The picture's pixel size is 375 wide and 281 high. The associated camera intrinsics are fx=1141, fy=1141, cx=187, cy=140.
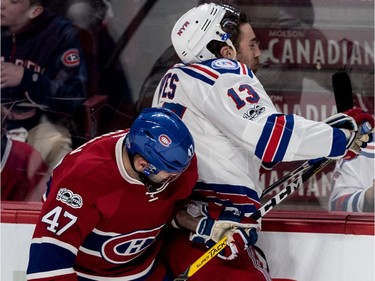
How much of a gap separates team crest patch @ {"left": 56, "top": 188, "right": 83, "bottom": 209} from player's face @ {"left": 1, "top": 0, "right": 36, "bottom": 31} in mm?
1094

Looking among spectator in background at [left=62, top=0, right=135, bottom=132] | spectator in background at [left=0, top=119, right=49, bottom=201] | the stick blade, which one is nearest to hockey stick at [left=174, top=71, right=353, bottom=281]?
the stick blade

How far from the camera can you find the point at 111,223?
2811 mm

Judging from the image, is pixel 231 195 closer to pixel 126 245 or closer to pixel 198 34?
pixel 126 245

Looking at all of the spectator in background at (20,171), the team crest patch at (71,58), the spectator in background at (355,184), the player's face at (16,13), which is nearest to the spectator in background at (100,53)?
the team crest patch at (71,58)

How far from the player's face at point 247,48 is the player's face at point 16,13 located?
2.88 feet

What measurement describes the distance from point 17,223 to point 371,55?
124 cm

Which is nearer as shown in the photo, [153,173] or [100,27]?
[153,173]

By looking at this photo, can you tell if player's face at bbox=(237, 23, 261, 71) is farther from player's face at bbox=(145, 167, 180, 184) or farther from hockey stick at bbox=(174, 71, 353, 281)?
player's face at bbox=(145, 167, 180, 184)

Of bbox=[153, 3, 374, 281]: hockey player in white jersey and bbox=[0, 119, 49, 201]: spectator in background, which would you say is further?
bbox=[0, 119, 49, 201]: spectator in background

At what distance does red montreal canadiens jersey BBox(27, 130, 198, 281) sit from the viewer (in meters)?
2.72

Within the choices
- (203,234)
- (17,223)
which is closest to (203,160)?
(203,234)

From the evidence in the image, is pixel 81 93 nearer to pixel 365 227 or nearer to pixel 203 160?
pixel 203 160

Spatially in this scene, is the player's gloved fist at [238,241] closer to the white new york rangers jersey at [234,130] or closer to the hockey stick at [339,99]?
the white new york rangers jersey at [234,130]

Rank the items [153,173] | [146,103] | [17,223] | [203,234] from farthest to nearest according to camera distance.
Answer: [146,103], [17,223], [203,234], [153,173]
